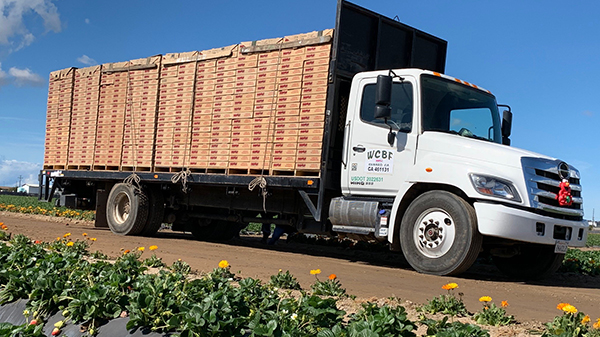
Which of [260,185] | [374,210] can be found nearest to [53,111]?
[260,185]

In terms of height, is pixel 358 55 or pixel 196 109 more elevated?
pixel 358 55

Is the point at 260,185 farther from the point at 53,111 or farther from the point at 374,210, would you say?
the point at 53,111

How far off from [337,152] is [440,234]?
2.41m

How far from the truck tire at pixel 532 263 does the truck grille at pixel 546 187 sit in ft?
2.38

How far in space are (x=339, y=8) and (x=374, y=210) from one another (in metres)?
3.19

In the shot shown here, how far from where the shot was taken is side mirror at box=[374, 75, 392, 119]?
8766mm

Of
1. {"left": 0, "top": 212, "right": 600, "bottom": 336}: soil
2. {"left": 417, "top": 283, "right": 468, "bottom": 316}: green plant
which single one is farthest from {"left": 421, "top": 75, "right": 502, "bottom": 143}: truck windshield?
{"left": 417, "top": 283, "right": 468, "bottom": 316}: green plant

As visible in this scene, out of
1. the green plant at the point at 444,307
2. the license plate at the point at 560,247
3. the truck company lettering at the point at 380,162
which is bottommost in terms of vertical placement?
the green plant at the point at 444,307

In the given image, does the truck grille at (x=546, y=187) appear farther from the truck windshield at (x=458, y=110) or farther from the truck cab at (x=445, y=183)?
the truck windshield at (x=458, y=110)

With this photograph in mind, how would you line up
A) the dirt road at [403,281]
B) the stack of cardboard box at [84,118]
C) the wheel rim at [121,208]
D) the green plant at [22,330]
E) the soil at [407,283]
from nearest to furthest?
the green plant at [22,330] → the soil at [407,283] → the dirt road at [403,281] → the wheel rim at [121,208] → the stack of cardboard box at [84,118]

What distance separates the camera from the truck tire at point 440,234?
8.09 meters

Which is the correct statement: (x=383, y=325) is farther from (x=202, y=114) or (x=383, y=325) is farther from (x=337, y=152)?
(x=202, y=114)

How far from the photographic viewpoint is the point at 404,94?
9.24 meters

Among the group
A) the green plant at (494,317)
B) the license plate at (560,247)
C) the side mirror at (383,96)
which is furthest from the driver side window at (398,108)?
the green plant at (494,317)
